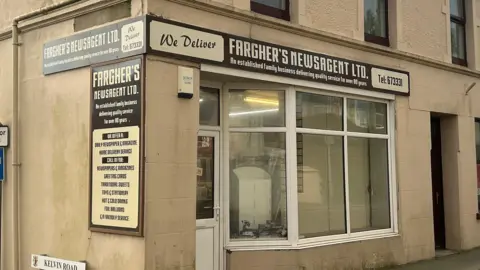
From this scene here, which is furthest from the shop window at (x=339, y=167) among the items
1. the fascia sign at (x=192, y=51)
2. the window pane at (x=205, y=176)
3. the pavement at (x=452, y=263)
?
the window pane at (x=205, y=176)

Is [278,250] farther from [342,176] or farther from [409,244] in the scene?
[409,244]

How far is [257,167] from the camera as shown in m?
8.38

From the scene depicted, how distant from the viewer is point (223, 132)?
8.05m

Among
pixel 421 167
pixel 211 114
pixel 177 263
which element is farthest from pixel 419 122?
pixel 177 263

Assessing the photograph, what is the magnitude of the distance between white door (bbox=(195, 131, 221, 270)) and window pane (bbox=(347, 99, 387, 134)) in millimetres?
2621

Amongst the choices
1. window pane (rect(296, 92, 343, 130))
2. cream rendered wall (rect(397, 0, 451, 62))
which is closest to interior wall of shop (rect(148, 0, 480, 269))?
cream rendered wall (rect(397, 0, 451, 62))

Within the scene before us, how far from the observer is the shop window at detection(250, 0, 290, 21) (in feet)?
26.7

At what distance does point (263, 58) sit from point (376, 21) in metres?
3.29

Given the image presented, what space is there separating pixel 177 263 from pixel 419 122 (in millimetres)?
5742

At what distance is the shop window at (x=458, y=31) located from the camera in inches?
469

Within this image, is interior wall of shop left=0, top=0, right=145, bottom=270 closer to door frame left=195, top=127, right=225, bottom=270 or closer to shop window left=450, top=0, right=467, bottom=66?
door frame left=195, top=127, right=225, bottom=270

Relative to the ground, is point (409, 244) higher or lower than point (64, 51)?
lower

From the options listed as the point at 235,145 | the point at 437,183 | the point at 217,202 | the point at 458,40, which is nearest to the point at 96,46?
the point at 235,145

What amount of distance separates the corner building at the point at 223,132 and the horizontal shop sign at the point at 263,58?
0.07 feet
